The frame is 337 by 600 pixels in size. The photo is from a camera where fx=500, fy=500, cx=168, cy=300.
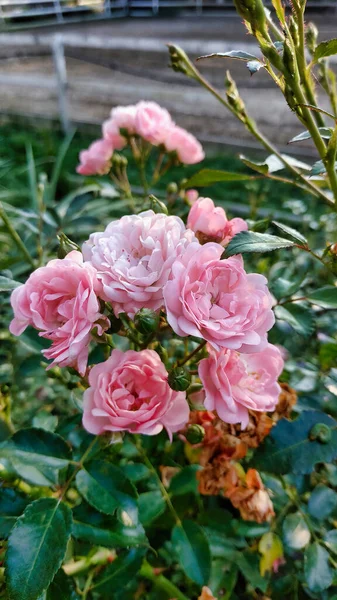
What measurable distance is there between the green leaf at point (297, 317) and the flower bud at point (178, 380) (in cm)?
21

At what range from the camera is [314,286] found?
122 centimetres

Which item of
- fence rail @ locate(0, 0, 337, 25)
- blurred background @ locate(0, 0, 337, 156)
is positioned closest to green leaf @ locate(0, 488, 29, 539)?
blurred background @ locate(0, 0, 337, 156)

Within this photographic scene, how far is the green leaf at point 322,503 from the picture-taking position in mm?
618

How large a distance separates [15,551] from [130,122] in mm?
739

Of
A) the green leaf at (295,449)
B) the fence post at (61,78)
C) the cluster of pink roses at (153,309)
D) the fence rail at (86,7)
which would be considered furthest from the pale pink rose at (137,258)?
the fence rail at (86,7)

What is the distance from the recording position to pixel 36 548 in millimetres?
461

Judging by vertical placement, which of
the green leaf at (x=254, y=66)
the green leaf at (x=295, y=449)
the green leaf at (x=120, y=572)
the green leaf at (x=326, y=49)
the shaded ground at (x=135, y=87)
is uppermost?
the green leaf at (x=326, y=49)

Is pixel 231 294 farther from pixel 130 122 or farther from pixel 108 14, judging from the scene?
pixel 108 14

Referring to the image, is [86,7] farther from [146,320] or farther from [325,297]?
[146,320]

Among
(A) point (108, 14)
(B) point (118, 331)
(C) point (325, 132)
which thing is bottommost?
(A) point (108, 14)

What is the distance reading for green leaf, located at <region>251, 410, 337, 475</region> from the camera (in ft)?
1.79

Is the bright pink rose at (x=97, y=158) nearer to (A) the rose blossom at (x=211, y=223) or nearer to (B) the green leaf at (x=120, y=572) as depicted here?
(A) the rose blossom at (x=211, y=223)

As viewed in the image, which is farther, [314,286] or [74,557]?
[314,286]

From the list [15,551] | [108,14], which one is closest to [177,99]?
[15,551]
